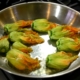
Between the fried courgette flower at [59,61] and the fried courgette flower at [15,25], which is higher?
the fried courgette flower at [15,25]

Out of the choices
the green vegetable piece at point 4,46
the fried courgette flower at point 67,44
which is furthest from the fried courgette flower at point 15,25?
the fried courgette flower at point 67,44

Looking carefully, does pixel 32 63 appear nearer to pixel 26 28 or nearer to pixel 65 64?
pixel 65 64

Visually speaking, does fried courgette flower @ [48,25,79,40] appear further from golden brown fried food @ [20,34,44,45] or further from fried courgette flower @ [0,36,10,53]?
fried courgette flower @ [0,36,10,53]

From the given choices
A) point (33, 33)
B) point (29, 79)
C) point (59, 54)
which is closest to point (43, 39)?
point (33, 33)

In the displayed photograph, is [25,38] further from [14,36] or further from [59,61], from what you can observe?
[59,61]

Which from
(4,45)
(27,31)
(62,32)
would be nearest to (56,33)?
(62,32)

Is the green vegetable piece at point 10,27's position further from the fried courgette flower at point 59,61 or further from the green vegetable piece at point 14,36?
the fried courgette flower at point 59,61

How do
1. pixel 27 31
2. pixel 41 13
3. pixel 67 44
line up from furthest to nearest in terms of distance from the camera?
pixel 41 13 → pixel 27 31 → pixel 67 44
